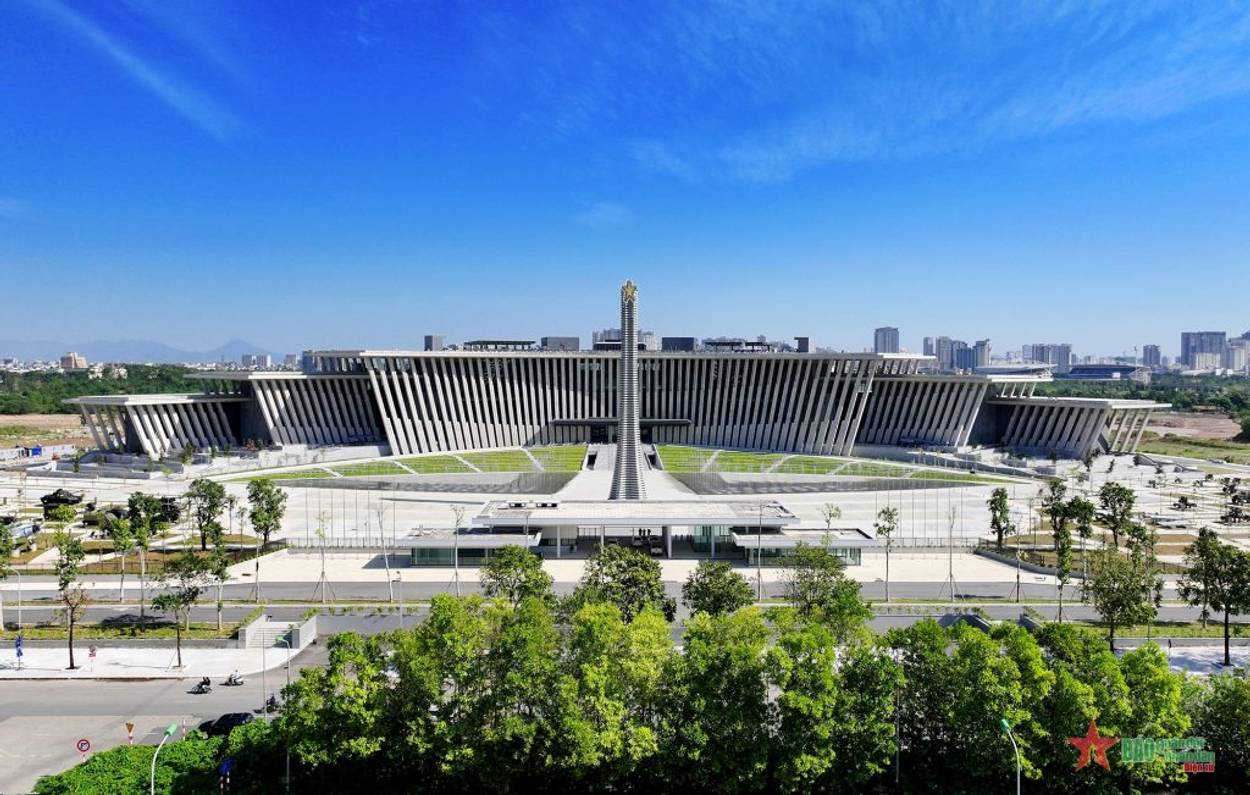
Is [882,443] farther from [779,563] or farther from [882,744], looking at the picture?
[882,744]

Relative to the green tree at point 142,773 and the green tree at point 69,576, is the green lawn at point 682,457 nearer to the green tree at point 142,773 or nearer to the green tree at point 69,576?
the green tree at point 69,576

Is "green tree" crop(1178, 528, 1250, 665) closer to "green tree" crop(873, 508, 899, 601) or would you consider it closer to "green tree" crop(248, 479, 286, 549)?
"green tree" crop(873, 508, 899, 601)

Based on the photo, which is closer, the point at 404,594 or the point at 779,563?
the point at 404,594

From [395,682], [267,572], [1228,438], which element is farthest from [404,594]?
[1228,438]

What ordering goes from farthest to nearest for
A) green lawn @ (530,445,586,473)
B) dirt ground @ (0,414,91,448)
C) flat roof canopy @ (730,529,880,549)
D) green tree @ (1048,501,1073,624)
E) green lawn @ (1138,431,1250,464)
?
dirt ground @ (0,414,91,448), green lawn @ (1138,431,1250,464), green lawn @ (530,445,586,473), flat roof canopy @ (730,529,880,549), green tree @ (1048,501,1073,624)

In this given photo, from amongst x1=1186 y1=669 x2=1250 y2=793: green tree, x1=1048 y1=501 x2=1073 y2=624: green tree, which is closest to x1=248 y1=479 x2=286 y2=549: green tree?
x1=1048 y1=501 x2=1073 y2=624: green tree

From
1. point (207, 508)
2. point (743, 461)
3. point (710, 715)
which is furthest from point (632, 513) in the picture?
point (743, 461)
